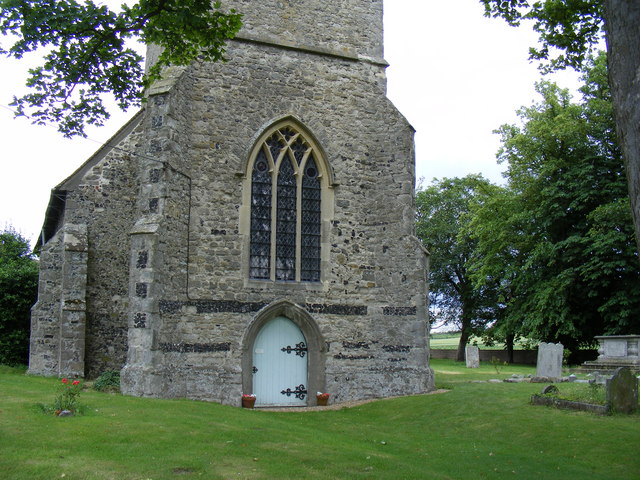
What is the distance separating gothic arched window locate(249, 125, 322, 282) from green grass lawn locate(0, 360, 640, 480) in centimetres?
402

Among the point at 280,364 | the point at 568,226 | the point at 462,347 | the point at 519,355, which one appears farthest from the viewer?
the point at 462,347

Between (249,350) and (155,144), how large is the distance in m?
5.57

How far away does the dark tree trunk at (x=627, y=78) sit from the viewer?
568cm

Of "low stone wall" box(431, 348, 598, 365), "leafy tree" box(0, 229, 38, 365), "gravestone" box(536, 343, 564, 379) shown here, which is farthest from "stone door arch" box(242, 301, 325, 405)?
"low stone wall" box(431, 348, 598, 365)

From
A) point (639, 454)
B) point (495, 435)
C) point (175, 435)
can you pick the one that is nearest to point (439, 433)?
point (495, 435)

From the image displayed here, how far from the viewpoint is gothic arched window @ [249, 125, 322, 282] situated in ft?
54.7

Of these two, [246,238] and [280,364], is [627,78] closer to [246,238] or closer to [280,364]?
[246,238]

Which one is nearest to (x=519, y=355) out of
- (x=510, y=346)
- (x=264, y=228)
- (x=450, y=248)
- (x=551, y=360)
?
(x=510, y=346)

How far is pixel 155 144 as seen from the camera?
50.8ft

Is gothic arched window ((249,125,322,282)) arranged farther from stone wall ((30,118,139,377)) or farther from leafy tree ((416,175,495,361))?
leafy tree ((416,175,495,361))

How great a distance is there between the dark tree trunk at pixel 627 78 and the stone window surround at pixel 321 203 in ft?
37.0

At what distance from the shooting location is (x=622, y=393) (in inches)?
484

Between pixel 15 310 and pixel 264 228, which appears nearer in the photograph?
pixel 264 228

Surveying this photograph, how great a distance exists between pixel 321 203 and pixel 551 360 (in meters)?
8.42
